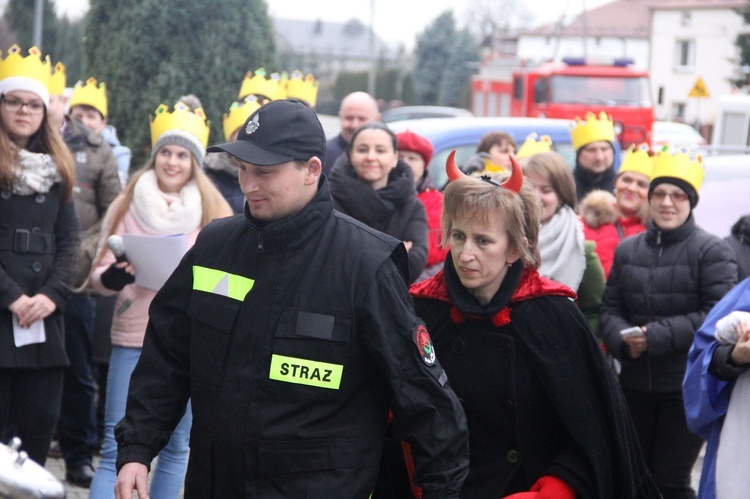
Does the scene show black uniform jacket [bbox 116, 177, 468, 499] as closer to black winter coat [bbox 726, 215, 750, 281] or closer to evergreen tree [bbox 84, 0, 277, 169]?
black winter coat [bbox 726, 215, 750, 281]

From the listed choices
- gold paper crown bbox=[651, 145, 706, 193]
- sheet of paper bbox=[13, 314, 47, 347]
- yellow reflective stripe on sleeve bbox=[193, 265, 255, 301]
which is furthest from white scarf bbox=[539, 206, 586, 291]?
yellow reflective stripe on sleeve bbox=[193, 265, 255, 301]

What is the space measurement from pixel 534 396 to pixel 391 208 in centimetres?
265

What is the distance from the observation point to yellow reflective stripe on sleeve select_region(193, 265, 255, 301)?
3.27 meters

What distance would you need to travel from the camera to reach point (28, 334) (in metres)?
5.09

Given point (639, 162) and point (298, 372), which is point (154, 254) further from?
point (639, 162)

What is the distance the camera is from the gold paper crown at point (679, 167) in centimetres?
576

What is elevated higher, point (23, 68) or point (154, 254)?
point (23, 68)

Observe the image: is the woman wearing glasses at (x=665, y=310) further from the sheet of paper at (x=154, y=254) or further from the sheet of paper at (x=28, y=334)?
the sheet of paper at (x=28, y=334)

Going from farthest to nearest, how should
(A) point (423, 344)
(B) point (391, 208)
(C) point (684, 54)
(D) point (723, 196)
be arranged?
(C) point (684, 54) < (D) point (723, 196) < (B) point (391, 208) < (A) point (423, 344)

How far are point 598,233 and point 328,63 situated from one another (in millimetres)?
72309

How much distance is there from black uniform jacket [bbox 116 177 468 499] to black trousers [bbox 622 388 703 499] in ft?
8.22

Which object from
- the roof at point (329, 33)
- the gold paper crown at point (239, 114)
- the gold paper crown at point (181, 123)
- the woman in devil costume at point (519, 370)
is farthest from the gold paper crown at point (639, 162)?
the roof at point (329, 33)

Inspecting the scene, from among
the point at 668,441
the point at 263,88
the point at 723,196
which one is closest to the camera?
the point at 668,441

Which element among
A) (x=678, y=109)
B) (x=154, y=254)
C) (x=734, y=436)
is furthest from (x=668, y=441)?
(x=678, y=109)
